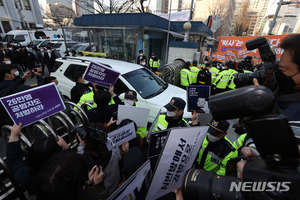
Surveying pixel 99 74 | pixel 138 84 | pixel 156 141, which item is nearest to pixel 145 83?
pixel 138 84

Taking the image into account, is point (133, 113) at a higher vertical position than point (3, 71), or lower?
lower

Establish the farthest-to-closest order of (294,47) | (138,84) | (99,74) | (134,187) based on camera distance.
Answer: (138,84) < (99,74) < (134,187) < (294,47)

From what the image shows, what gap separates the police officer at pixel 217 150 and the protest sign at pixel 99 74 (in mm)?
2277

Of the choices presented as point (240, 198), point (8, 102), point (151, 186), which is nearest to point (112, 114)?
point (8, 102)

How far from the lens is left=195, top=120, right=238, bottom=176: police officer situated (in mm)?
1945

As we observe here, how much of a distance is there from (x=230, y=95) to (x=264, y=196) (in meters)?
0.54

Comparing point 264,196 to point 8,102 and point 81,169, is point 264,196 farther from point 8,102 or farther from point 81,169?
point 8,102

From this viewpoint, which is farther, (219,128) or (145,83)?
(145,83)

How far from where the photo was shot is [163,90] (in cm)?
458

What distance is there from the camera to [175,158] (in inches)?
54.4

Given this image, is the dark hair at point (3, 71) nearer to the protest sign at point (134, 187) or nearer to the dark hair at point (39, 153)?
the dark hair at point (39, 153)

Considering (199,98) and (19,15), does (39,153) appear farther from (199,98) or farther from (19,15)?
(19,15)

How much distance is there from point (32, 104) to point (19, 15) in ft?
124

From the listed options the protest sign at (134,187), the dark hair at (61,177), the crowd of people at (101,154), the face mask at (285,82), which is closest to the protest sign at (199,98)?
the crowd of people at (101,154)
